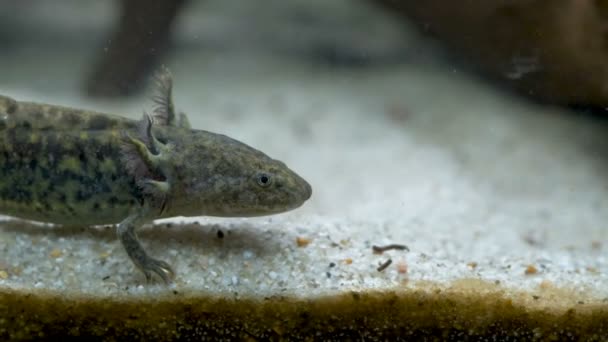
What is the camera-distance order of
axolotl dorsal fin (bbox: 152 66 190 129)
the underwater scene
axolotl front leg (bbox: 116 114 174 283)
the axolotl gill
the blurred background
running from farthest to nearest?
the blurred background < axolotl dorsal fin (bbox: 152 66 190 129) < the axolotl gill < axolotl front leg (bbox: 116 114 174 283) < the underwater scene

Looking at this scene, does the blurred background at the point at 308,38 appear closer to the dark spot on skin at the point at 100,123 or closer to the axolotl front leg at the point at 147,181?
the dark spot on skin at the point at 100,123

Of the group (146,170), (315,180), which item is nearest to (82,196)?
(146,170)

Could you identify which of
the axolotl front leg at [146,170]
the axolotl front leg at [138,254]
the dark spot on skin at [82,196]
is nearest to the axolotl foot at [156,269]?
the axolotl front leg at [138,254]

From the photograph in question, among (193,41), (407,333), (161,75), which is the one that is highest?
(193,41)

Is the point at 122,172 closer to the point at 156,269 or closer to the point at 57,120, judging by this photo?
the point at 57,120

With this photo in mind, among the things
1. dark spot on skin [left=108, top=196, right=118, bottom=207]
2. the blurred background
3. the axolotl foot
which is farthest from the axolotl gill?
the blurred background

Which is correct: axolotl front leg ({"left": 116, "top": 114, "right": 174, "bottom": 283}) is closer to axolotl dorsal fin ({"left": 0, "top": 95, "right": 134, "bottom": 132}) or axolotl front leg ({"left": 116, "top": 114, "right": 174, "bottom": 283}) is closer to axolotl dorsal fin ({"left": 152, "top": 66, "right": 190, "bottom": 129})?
axolotl dorsal fin ({"left": 0, "top": 95, "right": 134, "bottom": 132})

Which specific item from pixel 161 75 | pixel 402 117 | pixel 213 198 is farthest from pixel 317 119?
pixel 213 198

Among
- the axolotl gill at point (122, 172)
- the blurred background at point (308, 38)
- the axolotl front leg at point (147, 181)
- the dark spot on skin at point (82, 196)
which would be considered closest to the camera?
the axolotl front leg at point (147, 181)

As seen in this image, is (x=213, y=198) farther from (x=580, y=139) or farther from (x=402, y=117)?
(x=402, y=117)
